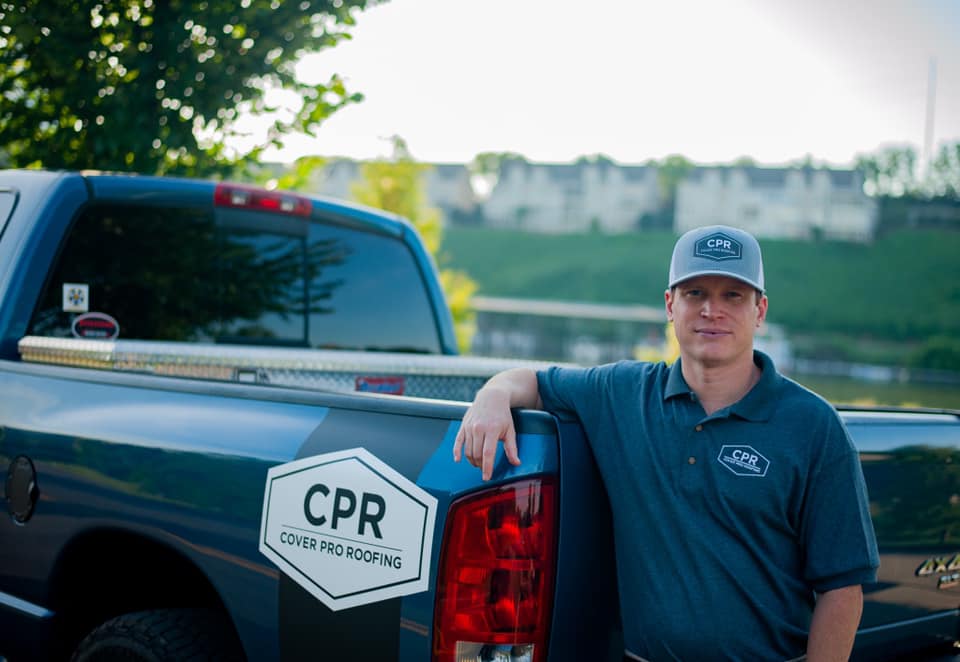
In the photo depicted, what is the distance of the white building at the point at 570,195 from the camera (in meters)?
106

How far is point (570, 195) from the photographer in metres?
107

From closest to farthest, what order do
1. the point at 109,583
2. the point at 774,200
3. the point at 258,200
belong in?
1. the point at 109,583
2. the point at 258,200
3. the point at 774,200

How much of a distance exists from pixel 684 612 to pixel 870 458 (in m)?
0.77

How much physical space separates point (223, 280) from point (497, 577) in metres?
2.36

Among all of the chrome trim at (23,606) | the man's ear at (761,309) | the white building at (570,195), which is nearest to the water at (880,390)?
A: the man's ear at (761,309)

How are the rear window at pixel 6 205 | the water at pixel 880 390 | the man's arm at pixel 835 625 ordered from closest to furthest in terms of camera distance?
the man's arm at pixel 835 625 → the rear window at pixel 6 205 → the water at pixel 880 390

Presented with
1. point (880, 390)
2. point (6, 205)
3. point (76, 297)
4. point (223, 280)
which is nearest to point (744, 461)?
point (223, 280)

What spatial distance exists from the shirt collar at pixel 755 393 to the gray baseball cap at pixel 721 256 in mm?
214

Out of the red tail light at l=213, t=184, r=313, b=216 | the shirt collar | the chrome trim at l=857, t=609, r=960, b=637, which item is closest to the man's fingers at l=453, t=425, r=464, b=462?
the shirt collar

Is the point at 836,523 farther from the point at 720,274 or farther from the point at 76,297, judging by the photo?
the point at 76,297

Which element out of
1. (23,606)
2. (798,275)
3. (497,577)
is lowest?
(23,606)

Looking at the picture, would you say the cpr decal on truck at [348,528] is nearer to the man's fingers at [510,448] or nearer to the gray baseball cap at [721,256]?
the man's fingers at [510,448]

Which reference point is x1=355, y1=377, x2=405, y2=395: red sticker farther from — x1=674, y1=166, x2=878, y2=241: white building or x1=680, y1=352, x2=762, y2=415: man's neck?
x1=674, y1=166, x2=878, y2=241: white building

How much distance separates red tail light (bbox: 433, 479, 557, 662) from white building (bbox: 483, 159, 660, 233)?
10319cm
